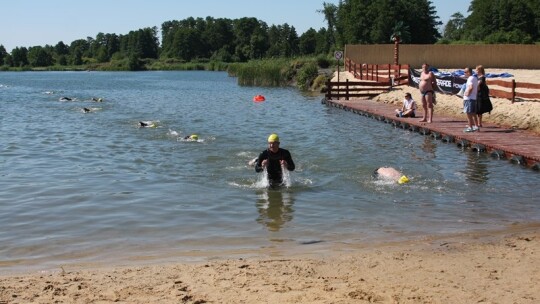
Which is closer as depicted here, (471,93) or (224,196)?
(224,196)

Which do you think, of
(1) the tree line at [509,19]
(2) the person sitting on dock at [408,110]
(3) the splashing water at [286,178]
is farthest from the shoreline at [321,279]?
(1) the tree line at [509,19]

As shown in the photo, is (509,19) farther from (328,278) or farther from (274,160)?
(328,278)

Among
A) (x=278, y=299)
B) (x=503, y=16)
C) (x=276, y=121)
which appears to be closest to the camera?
(x=278, y=299)

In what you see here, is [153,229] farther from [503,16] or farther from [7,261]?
[503,16]

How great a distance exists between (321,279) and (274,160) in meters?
5.24

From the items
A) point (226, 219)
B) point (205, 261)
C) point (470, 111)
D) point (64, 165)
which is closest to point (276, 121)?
point (470, 111)

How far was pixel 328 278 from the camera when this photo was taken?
6.70 metres

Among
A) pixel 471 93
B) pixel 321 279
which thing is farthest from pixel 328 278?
pixel 471 93

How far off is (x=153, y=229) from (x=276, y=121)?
17.1 meters

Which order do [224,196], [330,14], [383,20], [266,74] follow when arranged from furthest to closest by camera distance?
1. [330,14]
2. [383,20]
3. [266,74]
4. [224,196]

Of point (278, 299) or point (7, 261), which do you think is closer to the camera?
point (278, 299)

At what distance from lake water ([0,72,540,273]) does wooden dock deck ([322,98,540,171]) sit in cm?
35

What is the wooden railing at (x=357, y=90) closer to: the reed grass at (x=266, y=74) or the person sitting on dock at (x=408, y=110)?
the person sitting on dock at (x=408, y=110)

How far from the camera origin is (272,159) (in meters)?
11.7
